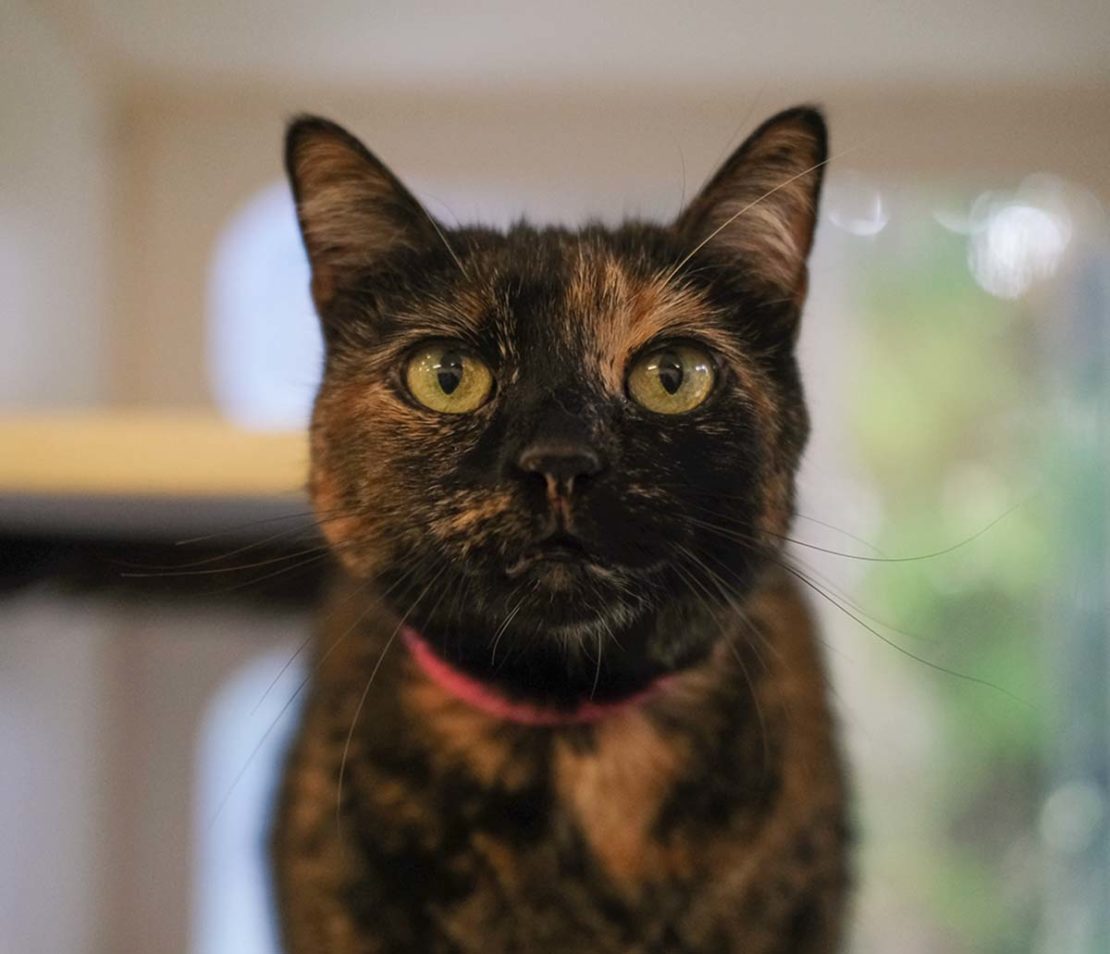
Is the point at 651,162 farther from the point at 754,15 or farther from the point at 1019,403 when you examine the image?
the point at 1019,403

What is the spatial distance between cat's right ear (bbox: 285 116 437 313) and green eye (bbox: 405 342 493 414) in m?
0.06

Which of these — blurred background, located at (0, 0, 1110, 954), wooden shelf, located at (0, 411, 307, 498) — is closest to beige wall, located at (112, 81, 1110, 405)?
blurred background, located at (0, 0, 1110, 954)

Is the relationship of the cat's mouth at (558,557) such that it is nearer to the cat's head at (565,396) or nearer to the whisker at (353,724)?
the cat's head at (565,396)

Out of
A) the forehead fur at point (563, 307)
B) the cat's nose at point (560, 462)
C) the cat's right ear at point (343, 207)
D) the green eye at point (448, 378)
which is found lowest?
the cat's nose at point (560, 462)

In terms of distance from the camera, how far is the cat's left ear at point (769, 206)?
0.44 metres

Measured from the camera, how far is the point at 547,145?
1.68 feet

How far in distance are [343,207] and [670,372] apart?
173mm

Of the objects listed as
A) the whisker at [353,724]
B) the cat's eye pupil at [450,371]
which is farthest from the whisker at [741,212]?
the whisker at [353,724]

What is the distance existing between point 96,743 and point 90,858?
94 mm

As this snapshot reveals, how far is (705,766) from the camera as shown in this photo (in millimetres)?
592

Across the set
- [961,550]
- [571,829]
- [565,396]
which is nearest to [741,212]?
[565,396]

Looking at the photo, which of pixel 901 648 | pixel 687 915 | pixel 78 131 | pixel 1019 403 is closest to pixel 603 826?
pixel 687 915

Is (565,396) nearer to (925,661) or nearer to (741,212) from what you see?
(741,212)

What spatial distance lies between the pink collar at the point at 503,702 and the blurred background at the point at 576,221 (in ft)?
0.28
